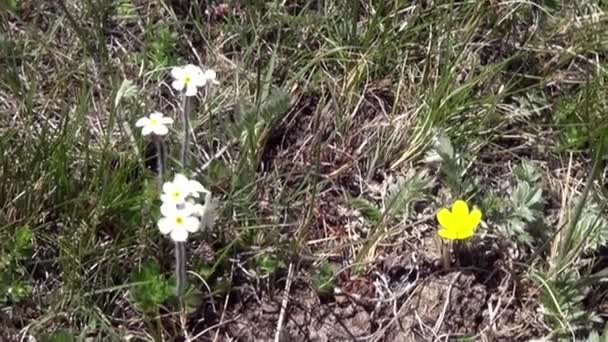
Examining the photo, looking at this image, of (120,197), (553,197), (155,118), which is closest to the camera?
(155,118)

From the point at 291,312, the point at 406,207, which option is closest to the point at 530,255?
the point at 406,207

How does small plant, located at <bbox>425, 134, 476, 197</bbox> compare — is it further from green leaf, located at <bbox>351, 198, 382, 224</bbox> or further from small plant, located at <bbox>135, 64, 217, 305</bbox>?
small plant, located at <bbox>135, 64, 217, 305</bbox>

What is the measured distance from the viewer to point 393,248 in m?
2.58

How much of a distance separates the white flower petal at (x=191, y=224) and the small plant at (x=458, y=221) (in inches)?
23.7

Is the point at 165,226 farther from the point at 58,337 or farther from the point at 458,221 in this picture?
the point at 458,221

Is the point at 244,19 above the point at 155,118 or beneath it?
above

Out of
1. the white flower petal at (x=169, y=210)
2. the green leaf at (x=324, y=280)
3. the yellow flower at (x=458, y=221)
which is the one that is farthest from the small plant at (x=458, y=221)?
the white flower petal at (x=169, y=210)

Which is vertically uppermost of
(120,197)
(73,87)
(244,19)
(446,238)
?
(244,19)

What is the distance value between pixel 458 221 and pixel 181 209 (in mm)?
673

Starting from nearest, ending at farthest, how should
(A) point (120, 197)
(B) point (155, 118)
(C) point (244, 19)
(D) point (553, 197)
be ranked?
(B) point (155, 118), (A) point (120, 197), (D) point (553, 197), (C) point (244, 19)

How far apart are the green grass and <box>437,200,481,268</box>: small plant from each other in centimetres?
15

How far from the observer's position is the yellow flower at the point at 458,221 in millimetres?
2406

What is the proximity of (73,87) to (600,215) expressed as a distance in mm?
1377

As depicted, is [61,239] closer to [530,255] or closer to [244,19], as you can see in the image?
[244,19]
